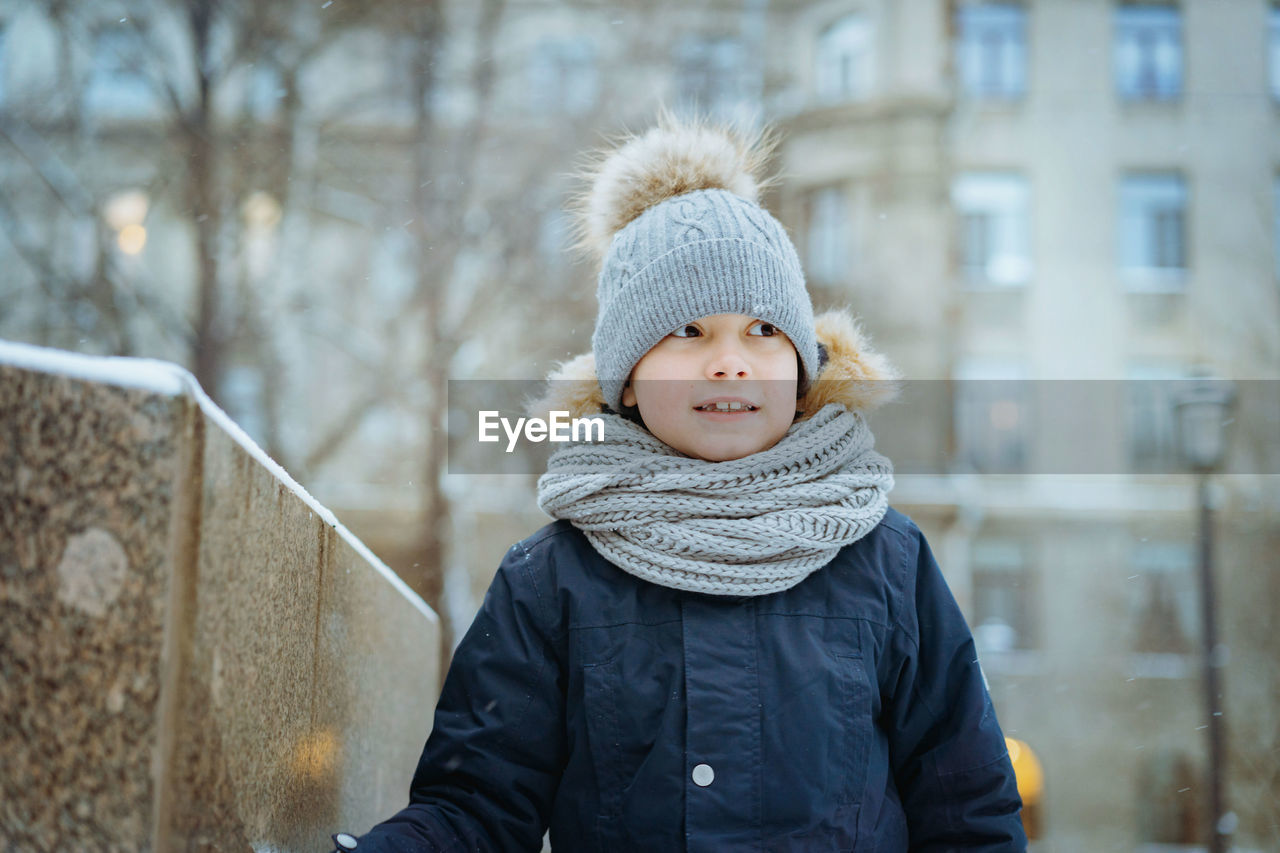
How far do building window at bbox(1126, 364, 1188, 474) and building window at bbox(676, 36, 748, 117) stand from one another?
6448 millimetres

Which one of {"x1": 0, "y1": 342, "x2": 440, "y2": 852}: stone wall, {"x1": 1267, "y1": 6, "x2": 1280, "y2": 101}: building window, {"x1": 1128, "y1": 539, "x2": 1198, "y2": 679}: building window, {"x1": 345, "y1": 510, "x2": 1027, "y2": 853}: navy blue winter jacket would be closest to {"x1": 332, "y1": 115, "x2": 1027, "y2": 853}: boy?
{"x1": 345, "y1": 510, "x2": 1027, "y2": 853}: navy blue winter jacket

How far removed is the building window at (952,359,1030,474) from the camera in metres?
15.3

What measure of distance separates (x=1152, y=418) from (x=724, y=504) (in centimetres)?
1519

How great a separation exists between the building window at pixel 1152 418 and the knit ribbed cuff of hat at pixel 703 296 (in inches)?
563

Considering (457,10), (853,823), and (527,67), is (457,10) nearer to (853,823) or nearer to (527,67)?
(527,67)

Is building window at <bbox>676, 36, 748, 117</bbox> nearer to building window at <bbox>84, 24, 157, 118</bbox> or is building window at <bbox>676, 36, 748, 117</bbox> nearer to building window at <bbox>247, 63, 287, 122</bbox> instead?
building window at <bbox>247, 63, 287, 122</bbox>

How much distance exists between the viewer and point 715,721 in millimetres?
1645

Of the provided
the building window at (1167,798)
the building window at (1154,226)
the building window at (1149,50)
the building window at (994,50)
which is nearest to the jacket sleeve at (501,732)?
the building window at (1167,798)

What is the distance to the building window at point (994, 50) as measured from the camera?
15.6 m

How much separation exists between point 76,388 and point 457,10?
43.6 feet

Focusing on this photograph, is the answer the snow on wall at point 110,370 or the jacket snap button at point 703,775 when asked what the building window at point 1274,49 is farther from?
the snow on wall at point 110,370

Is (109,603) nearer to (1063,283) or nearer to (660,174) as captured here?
(660,174)

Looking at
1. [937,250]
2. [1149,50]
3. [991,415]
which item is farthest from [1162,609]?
[1149,50]

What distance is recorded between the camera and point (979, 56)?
15.7m
